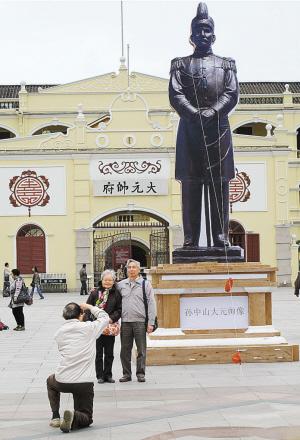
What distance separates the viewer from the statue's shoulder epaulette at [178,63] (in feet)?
51.2

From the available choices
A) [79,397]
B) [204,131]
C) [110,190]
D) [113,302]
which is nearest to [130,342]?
[113,302]

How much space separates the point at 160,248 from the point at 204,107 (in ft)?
83.8

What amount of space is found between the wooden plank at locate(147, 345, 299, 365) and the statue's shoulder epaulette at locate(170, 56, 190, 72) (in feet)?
15.4

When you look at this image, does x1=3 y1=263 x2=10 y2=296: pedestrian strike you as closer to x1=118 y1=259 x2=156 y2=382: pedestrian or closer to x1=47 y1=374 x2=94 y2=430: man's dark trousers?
x1=118 y1=259 x2=156 y2=382: pedestrian

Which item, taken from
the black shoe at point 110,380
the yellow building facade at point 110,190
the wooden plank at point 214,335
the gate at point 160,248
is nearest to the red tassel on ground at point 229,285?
the wooden plank at point 214,335

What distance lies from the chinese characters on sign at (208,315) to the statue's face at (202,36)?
13.8ft

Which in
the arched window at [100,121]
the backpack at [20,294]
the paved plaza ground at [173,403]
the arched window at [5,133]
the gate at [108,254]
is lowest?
the paved plaza ground at [173,403]

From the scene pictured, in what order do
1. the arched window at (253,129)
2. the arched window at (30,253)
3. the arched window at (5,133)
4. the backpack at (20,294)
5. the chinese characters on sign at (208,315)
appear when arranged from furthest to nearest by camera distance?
the arched window at (253,129)
the arched window at (5,133)
the arched window at (30,253)
the backpack at (20,294)
the chinese characters on sign at (208,315)

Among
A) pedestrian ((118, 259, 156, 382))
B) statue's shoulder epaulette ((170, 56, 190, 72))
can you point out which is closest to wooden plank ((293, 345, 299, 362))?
pedestrian ((118, 259, 156, 382))

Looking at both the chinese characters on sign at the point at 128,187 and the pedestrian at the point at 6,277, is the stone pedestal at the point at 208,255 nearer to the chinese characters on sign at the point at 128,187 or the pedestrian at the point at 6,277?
the pedestrian at the point at 6,277

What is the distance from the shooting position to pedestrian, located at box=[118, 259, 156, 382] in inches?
507

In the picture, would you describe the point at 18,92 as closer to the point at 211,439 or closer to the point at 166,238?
the point at 166,238

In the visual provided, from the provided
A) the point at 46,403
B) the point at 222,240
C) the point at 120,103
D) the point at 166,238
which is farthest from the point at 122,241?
the point at 46,403

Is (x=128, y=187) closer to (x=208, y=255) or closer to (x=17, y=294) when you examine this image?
(x=17, y=294)
